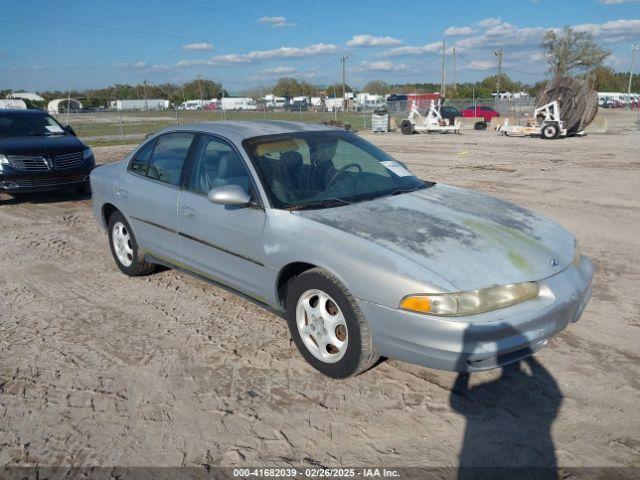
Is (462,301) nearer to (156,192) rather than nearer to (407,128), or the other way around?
(156,192)

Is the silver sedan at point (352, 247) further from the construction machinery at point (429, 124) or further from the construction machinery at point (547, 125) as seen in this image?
the construction machinery at point (429, 124)


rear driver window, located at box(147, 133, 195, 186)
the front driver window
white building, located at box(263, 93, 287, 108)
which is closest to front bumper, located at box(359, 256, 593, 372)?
the front driver window

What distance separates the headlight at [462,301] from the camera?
2.73m

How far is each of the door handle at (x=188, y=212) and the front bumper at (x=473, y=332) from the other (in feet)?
5.83

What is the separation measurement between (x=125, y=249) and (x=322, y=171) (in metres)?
2.43

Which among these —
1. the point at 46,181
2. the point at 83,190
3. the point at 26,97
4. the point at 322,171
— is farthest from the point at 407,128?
the point at 26,97

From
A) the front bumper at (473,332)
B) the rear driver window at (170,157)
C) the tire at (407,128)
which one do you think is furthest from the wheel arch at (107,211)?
the tire at (407,128)

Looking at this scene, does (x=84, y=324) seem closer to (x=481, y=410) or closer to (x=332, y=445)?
(x=332, y=445)

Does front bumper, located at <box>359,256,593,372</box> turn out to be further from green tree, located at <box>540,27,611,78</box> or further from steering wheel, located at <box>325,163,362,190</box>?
green tree, located at <box>540,27,611,78</box>

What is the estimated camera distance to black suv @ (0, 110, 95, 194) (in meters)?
8.73

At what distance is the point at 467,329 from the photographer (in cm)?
271

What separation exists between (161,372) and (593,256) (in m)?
4.60

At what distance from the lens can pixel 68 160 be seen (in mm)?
9320

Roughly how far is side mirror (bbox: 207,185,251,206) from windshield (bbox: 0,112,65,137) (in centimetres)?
777
